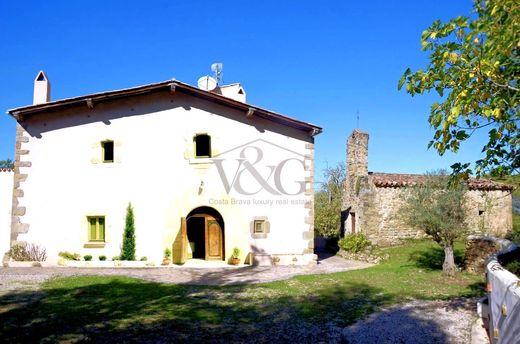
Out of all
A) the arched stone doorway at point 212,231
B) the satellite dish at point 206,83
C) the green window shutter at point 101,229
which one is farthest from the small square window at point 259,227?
the satellite dish at point 206,83

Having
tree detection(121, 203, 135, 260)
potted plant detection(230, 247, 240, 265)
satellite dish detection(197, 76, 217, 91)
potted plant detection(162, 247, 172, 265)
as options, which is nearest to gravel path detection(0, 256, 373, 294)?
potted plant detection(230, 247, 240, 265)

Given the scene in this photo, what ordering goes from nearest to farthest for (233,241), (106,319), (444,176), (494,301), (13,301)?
(494,301) → (106,319) → (13,301) → (444,176) → (233,241)

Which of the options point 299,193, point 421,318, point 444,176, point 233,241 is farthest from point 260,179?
point 421,318

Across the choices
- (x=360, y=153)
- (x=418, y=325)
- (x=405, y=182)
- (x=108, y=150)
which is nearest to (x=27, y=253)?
(x=108, y=150)

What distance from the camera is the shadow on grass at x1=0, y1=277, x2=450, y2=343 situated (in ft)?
20.7

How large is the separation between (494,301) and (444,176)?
801 cm

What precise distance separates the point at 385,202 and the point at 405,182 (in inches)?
57.2

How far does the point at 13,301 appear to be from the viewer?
8.25 metres

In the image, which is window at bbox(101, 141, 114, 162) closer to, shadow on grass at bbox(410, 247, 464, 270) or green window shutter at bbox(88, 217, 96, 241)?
green window shutter at bbox(88, 217, 96, 241)

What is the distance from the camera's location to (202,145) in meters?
15.4

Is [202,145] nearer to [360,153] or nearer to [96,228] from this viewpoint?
[96,228]

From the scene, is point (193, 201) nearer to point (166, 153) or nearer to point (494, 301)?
point (166, 153)

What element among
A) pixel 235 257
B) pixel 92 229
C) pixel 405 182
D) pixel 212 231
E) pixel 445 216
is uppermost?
pixel 405 182

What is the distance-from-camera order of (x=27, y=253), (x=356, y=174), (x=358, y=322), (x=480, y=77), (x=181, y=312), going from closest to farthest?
(x=480, y=77), (x=358, y=322), (x=181, y=312), (x=27, y=253), (x=356, y=174)
